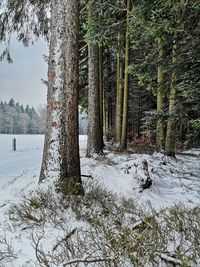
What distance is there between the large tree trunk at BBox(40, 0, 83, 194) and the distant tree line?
3221 inches

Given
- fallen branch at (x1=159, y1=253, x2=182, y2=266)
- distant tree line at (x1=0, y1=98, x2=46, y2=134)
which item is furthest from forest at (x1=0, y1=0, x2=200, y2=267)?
distant tree line at (x1=0, y1=98, x2=46, y2=134)

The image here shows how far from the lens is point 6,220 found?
3.29 m

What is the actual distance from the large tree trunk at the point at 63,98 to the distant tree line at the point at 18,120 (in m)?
81.8

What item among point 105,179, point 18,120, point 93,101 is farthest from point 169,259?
point 18,120

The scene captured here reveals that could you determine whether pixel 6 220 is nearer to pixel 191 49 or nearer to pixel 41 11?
pixel 191 49

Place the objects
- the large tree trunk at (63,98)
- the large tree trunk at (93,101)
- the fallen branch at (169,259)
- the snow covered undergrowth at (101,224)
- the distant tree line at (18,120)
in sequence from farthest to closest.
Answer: the distant tree line at (18,120)
the large tree trunk at (93,101)
the large tree trunk at (63,98)
the snow covered undergrowth at (101,224)
the fallen branch at (169,259)

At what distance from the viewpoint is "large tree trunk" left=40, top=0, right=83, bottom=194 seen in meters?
4.17

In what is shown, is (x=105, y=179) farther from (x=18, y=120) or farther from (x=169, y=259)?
(x=18, y=120)

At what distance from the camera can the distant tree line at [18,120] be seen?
8373cm

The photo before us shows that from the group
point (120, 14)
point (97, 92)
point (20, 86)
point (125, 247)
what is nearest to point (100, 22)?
point (120, 14)

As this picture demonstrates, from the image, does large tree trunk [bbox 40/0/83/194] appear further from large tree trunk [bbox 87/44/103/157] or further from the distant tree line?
the distant tree line

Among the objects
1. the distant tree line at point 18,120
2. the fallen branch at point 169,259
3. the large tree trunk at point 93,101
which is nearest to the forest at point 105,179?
the fallen branch at point 169,259

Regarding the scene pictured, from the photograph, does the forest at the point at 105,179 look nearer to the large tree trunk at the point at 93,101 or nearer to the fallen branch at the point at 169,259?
the fallen branch at the point at 169,259

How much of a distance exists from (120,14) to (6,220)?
7.10 metres
